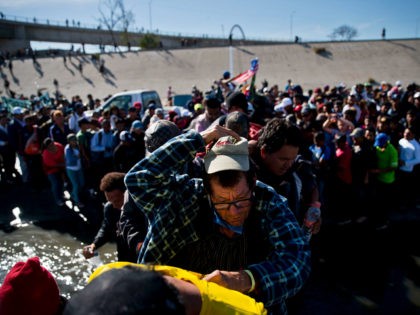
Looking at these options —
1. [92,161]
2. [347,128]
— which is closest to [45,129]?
[92,161]

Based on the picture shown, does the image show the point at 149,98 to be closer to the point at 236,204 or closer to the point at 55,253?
the point at 55,253

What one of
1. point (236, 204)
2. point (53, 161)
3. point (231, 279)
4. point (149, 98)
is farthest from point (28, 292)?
point (149, 98)

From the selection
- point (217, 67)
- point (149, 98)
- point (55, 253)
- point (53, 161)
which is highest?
point (217, 67)

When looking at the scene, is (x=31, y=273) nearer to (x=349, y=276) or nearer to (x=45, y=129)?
(x=349, y=276)

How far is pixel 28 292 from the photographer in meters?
1.30

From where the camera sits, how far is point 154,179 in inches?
58.6

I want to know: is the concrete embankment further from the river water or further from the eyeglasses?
the eyeglasses

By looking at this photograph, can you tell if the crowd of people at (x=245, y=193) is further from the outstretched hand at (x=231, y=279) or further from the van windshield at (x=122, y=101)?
the van windshield at (x=122, y=101)

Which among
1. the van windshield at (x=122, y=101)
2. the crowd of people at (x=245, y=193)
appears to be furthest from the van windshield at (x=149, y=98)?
the crowd of people at (x=245, y=193)

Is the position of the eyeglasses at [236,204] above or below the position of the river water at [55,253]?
above

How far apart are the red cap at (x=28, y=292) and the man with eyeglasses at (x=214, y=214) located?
1.37 ft

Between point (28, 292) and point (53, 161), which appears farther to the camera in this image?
point (53, 161)

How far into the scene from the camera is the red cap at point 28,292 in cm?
126

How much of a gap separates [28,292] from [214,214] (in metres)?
0.85
